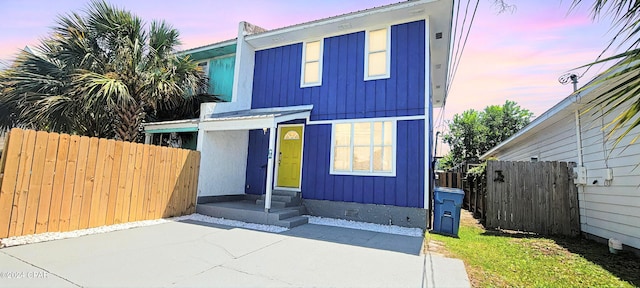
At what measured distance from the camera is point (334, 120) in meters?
8.12

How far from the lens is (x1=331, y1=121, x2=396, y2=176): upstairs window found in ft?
24.4

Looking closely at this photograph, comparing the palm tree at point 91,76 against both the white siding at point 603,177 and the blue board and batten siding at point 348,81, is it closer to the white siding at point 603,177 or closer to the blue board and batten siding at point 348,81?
the blue board and batten siding at point 348,81

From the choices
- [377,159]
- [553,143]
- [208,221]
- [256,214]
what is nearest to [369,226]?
[377,159]

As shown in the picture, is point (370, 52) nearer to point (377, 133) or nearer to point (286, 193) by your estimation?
point (377, 133)

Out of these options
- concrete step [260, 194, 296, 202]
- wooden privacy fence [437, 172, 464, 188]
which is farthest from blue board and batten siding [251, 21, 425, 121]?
wooden privacy fence [437, 172, 464, 188]

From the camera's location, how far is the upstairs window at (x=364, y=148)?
7.44m

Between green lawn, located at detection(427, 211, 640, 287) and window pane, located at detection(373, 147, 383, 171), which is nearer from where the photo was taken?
green lawn, located at detection(427, 211, 640, 287)

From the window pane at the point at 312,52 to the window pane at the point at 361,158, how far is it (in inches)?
123

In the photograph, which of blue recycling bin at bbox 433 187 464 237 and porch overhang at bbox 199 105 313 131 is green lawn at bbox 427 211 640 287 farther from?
porch overhang at bbox 199 105 313 131

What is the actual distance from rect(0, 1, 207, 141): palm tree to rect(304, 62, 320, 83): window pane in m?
3.87

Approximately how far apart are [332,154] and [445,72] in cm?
633

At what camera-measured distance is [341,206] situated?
7668mm

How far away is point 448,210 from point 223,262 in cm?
497

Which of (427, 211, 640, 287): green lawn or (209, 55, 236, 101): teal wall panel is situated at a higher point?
(209, 55, 236, 101): teal wall panel
